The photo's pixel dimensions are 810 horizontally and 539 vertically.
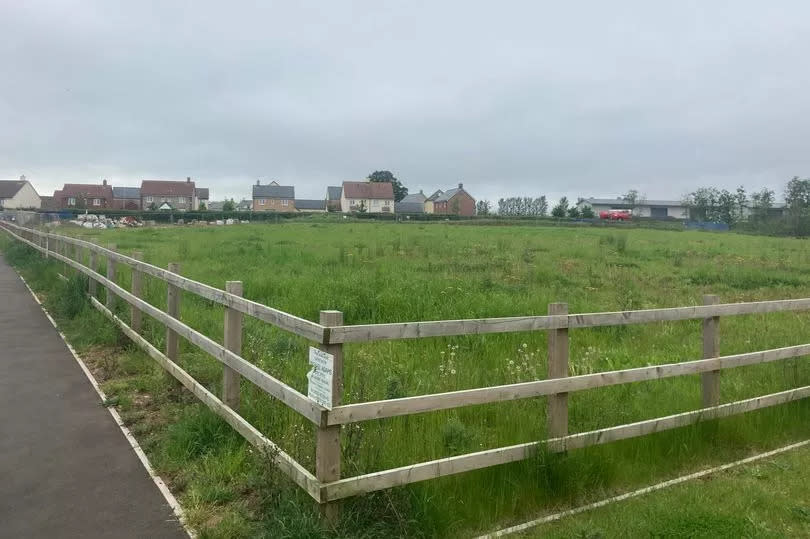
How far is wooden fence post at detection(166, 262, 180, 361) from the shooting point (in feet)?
21.5

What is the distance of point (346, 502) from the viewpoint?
11.6 ft

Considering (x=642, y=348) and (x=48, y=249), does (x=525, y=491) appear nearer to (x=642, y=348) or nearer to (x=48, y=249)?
(x=642, y=348)

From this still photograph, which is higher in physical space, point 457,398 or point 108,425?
point 457,398

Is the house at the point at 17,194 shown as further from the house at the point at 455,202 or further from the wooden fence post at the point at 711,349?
the wooden fence post at the point at 711,349

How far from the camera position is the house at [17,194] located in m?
113

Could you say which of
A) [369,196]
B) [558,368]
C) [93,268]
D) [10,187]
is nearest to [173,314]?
[558,368]

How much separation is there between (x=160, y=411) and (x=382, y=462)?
9.37 feet

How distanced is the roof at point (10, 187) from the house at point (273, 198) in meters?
42.3

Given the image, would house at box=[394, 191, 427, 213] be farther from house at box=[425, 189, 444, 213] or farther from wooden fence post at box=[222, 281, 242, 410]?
wooden fence post at box=[222, 281, 242, 410]

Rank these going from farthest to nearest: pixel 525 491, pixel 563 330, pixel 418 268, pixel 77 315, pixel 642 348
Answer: pixel 418 268 < pixel 77 315 < pixel 642 348 < pixel 563 330 < pixel 525 491

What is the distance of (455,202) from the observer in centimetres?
12169

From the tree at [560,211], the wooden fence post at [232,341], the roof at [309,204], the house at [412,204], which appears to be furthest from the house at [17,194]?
the wooden fence post at [232,341]

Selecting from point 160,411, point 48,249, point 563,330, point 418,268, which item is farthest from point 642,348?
point 48,249

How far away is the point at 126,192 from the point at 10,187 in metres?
20.2
